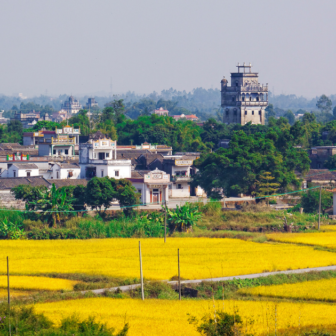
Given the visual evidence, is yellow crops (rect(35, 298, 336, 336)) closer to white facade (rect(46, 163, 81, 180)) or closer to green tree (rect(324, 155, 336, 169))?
white facade (rect(46, 163, 81, 180))

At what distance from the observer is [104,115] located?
89.9 meters

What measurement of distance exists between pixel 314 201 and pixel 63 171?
15.9 metres

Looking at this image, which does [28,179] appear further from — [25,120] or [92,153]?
[25,120]

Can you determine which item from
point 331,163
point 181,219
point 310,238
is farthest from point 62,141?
point 310,238

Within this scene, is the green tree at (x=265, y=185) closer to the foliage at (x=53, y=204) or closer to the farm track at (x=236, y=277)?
the foliage at (x=53, y=204)

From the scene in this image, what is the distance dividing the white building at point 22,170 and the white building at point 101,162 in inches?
119

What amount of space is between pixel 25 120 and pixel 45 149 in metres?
74.9

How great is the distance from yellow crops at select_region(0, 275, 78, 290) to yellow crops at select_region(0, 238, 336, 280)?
1.16 metres

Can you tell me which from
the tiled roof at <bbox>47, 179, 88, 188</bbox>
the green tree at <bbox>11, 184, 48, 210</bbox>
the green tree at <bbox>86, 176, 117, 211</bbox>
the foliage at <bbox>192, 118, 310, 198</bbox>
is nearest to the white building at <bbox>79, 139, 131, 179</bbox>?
the tiled roof at <bbox>47, 179, 88, 188</bbox>

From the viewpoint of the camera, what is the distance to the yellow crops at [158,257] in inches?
1141

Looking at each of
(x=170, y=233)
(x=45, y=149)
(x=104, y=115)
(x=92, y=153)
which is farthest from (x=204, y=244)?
(x=104, y=115)

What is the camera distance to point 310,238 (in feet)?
123

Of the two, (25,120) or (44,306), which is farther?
(25,120)

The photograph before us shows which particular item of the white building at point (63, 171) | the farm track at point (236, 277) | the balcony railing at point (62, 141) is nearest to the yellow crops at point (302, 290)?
the farm track at point (236, 277)
